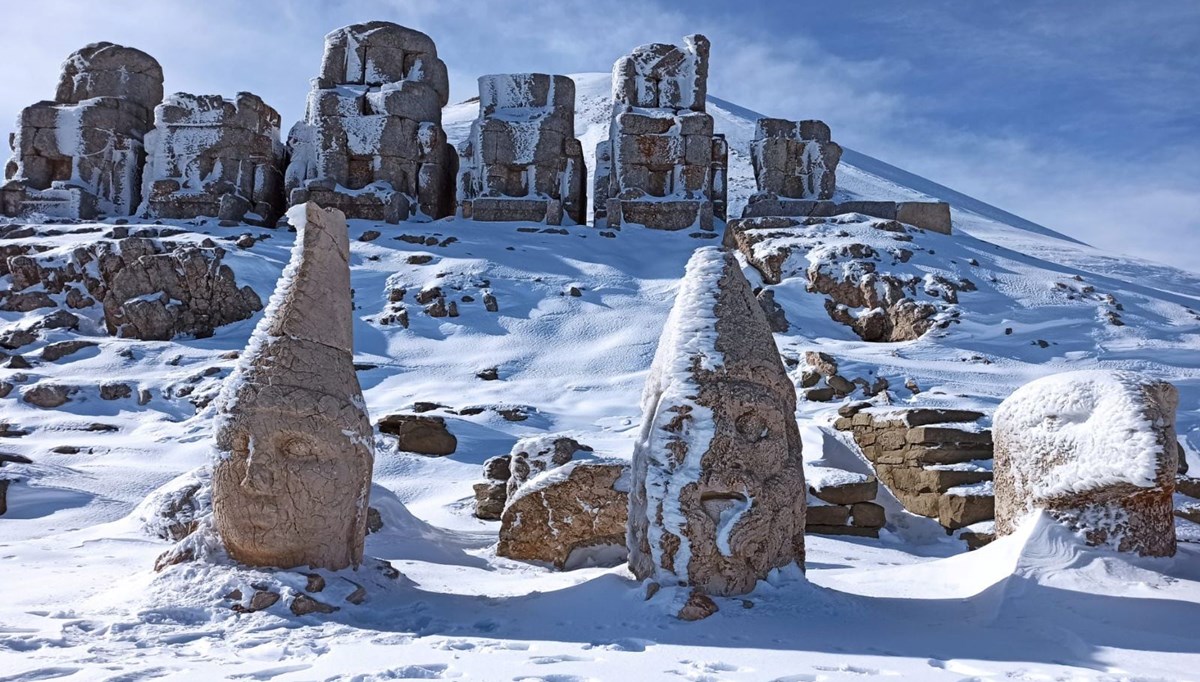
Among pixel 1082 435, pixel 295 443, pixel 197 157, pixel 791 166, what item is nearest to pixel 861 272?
pixel 791 166

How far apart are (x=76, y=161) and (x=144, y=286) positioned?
26.9ft

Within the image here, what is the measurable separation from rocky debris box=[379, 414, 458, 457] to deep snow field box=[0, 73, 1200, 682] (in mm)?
182

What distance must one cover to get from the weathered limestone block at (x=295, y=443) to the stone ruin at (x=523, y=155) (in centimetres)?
1962

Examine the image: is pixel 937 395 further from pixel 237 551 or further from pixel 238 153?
pixel 238 153

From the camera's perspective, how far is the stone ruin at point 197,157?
2547 cm

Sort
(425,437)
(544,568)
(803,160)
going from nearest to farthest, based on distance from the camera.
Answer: (544,568) < (425,437) < (803,160)

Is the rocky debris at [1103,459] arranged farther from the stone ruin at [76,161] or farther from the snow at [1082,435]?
the stone ruin at [76,161]

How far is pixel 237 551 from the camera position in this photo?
5848 millimetres

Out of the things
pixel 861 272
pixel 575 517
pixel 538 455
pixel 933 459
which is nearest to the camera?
pixel 575 517

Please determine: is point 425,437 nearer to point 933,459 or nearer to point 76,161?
point 933,459

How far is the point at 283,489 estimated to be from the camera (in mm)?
5848

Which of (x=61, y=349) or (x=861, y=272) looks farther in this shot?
(x=861, y=272)

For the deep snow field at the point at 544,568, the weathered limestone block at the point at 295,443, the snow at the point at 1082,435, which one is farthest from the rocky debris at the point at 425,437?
the snow at the point at 1082,435

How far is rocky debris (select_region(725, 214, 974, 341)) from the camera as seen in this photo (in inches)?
768
